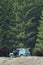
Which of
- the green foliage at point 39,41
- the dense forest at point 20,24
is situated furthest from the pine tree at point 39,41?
the dense forest at point 20,24

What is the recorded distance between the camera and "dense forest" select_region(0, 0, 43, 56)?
4353cm

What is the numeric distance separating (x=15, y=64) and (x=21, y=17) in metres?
31.3

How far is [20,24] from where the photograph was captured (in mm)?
43125

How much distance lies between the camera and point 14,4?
4528 centimetres

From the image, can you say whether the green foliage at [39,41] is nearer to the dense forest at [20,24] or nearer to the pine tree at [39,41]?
the pine tree at [39,41]

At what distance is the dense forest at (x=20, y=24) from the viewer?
4353cm

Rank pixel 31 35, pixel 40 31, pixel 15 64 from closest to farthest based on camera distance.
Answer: pixel 15 64 < pixel 40 31 < pixel 31 35

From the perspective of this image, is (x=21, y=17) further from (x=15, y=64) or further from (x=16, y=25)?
(x=15, y=64)

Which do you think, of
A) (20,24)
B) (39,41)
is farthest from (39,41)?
(20,24)

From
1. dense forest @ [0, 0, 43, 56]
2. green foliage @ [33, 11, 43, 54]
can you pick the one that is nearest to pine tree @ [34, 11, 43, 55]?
green foliage @ [33, 11, 43, 54]

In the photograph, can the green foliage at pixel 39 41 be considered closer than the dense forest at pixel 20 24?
Yes

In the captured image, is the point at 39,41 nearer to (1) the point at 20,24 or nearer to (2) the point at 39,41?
(2) the point at 39,41

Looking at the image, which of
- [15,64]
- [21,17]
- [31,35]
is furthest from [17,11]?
[15,64]

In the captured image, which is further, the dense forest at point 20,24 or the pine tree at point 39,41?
the dense forest at point 20,24
